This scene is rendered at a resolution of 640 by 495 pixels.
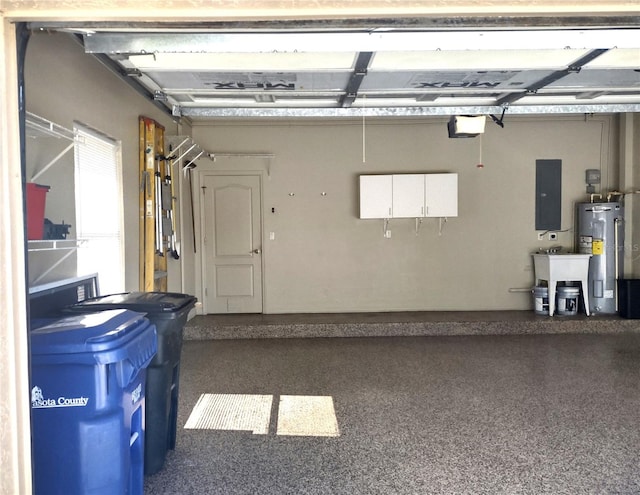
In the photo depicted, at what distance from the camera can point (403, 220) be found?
746 cm

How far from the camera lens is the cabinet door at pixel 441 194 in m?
7.08

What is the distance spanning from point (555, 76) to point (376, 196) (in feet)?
10.3

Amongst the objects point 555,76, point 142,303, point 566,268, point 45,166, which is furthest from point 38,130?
point 566,268

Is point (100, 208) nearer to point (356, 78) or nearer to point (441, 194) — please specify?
point (356, 78)

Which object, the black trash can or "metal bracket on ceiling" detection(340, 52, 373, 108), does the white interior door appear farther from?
the black trash can

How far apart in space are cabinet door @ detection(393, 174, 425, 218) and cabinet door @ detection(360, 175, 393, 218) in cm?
8

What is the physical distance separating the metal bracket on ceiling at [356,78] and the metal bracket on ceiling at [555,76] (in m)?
1.53

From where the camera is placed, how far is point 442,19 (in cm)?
175

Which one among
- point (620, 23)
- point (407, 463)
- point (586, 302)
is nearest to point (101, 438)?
point (407, 463)

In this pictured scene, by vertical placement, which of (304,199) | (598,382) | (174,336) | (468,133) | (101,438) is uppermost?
(468,133)

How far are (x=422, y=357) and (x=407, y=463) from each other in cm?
254

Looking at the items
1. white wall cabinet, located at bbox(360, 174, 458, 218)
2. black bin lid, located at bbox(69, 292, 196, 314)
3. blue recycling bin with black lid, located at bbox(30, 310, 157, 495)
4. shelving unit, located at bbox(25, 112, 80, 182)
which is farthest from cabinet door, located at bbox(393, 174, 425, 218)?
blue recycling bin with black lid, located at bbox(30, 310, 157, 495)

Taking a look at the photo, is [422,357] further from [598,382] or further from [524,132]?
[524,132]

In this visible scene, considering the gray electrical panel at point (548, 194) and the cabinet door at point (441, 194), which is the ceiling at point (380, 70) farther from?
the gray electrical panel at point (548, 194)
